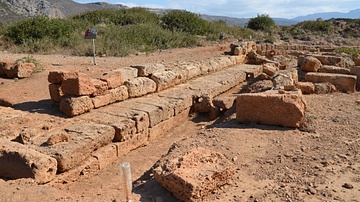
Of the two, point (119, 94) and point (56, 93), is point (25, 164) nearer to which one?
point (56, 93)

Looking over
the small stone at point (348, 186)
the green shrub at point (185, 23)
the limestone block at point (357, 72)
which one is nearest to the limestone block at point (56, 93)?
the small stone at point (348, 186)

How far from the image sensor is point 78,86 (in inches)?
241

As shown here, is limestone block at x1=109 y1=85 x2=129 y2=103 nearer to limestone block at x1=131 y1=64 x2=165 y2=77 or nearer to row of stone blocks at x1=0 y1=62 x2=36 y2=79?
limestone block at x1=131 y1=64 x2=165 y2=77

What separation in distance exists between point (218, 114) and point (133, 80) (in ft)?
6.83

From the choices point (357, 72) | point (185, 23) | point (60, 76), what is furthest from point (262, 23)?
point (60, 76)

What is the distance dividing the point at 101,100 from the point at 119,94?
1.64 feet

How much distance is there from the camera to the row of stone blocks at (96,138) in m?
4.44

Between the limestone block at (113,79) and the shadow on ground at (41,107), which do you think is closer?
the shadow on ground at (41,107)

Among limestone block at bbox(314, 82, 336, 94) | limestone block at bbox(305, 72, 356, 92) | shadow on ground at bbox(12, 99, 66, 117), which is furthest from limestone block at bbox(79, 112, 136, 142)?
limestone block at bbox(305, 72, 356, 92)

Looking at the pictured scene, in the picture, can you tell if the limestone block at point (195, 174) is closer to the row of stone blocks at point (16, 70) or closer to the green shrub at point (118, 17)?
the row of stone blocks at point (16, 70)

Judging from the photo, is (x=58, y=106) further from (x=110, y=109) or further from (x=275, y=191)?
(x=275, y=191)

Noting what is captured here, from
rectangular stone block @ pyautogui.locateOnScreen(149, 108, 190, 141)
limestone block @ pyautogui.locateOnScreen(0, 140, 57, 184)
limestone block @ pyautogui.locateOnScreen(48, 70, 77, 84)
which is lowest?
rectangular stone block @ pyautogui.locateOnScreen(149, 108, 190, 141)

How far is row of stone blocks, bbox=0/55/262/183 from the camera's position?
4438mm

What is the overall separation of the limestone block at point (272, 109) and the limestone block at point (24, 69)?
596 cm
